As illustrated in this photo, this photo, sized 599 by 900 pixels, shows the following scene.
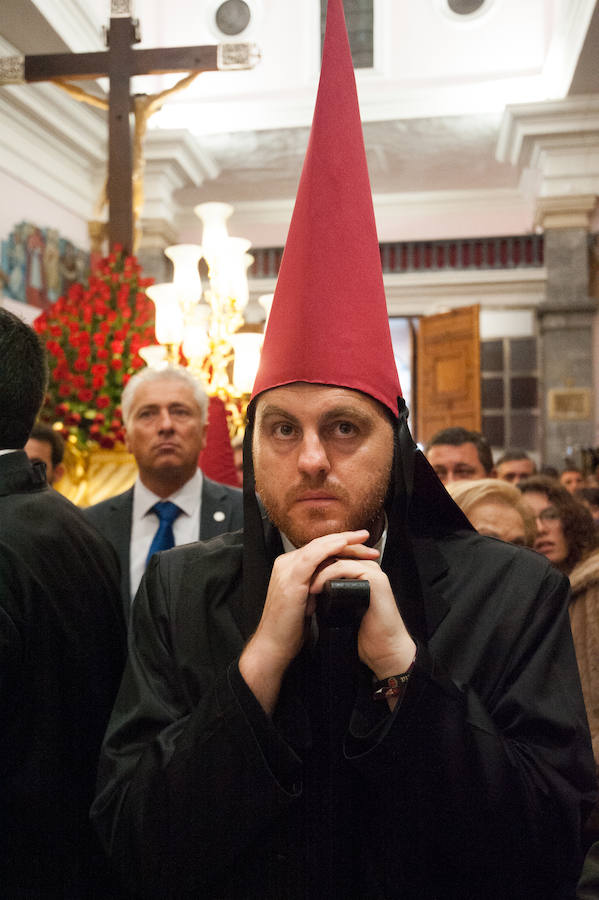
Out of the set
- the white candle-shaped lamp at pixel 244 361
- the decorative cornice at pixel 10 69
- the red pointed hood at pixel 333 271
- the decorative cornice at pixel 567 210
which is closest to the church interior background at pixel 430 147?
the decorative cornice at pixel 567 210

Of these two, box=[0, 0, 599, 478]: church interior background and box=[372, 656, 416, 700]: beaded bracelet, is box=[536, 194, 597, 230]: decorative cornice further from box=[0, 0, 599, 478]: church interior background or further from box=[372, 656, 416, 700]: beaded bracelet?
box=[372, 656, 416, 700]: beaded bracelet

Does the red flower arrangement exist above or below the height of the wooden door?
below

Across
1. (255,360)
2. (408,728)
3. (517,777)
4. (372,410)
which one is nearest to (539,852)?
(517,777)

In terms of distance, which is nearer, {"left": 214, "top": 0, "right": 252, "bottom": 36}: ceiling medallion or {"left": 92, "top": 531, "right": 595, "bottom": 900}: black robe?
{"left": 92, "top": 531, "right": 595, "bottom": 900}: black robe

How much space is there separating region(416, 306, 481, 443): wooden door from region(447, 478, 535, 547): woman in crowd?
357 inches

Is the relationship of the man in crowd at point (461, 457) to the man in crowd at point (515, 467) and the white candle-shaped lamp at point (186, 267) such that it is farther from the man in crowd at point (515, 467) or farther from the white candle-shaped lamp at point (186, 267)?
the white candle-shaped lamp at point (186, 267)

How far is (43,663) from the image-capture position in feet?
4.86

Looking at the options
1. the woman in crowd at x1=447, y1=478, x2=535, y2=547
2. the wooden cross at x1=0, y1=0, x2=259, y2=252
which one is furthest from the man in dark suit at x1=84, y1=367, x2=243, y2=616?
the wooden cross at x1=0, y1=0, x2=259, y2=252

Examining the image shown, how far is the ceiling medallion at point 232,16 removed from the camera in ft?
38.5

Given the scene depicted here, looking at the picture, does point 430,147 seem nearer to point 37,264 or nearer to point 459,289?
point 459,289

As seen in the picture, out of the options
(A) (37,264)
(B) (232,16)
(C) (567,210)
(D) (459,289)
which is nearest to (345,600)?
(A) (37,264)

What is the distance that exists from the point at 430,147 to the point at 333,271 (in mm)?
12065

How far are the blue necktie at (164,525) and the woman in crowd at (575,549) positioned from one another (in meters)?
1.18

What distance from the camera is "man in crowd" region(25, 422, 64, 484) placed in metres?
3.55
